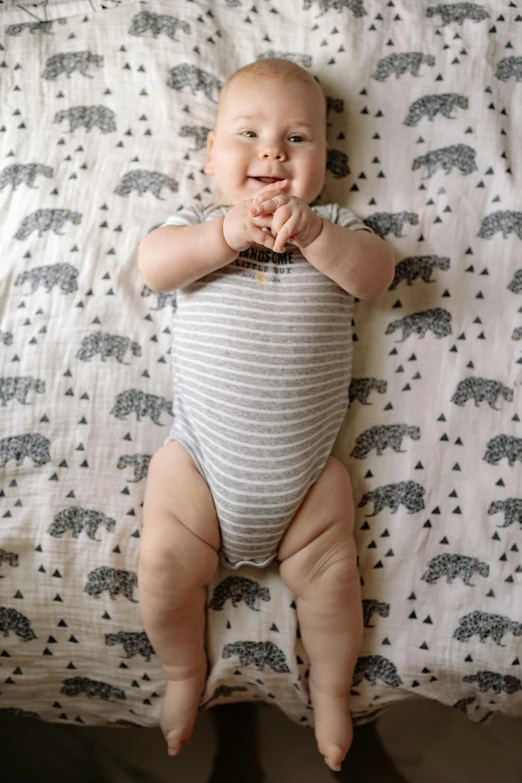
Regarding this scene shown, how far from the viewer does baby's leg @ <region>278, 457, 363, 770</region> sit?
1.09 m

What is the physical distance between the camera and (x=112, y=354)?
1.19m

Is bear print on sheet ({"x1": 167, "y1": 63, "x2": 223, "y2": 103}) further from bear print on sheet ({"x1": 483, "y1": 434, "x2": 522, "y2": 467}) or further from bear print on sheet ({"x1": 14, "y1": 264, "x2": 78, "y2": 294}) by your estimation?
bear print on sheet ({"x1": 483, "y1": 434, "x2": 522, "y2": 467})

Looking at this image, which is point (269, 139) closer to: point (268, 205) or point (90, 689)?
point (268, 205)

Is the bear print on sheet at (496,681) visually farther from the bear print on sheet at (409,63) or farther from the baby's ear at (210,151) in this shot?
the bear print on sheet at (409,63)

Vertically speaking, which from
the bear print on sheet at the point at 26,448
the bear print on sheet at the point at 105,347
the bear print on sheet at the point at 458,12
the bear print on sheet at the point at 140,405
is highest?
the bear print on sheet at the point at 458,12

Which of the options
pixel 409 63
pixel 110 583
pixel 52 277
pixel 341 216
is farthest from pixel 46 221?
pixel 409 63

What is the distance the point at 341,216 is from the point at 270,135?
20cm

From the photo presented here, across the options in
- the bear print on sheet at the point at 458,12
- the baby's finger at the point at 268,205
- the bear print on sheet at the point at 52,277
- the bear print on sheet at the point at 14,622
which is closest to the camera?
the baby's finger at the point at 268,205

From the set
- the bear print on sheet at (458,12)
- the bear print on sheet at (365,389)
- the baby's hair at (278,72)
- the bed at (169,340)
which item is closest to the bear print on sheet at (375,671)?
the bed at (169,340)

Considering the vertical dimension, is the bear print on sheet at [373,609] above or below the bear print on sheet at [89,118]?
below

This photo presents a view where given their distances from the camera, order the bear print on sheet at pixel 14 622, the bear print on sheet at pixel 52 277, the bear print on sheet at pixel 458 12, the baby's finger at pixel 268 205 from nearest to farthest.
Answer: the baby's finger at pixel 268 205 → the bear print on sheet at pixel 14 622 → the bear print on sheet at pixel 52 277 → the bear print on sheet at pixel 458 12

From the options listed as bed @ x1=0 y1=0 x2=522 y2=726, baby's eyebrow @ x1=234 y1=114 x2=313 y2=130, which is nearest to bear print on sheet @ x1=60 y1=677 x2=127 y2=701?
bed @ x1=0 y1=0 x2=522 y2=726

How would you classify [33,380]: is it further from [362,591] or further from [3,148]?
[362,591]

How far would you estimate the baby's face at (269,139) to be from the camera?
1.13 meters
